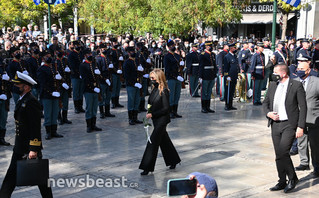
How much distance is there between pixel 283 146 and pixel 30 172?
11.8 ft

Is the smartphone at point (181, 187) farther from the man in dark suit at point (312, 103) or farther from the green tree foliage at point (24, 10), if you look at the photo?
the green tree foliage at point (24, 10)

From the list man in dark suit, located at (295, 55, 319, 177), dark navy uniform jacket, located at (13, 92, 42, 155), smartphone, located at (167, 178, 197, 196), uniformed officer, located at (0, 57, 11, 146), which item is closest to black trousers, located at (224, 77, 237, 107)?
man in dark suit, located at (295, 55, 319, 177)

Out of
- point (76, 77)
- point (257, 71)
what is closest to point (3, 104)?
point (76, 77)

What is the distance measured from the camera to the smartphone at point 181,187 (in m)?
3.04

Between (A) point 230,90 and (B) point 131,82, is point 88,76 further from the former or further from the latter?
(A) point 230,90

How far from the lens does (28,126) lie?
612 centimetres

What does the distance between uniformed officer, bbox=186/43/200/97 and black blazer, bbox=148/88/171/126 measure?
25.1ft

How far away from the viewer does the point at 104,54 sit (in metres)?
13.7

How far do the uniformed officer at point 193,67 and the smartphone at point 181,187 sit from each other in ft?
41.0

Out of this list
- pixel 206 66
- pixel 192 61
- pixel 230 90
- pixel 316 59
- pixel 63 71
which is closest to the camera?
pixel 63 71

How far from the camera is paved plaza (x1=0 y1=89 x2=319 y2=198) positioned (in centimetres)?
727

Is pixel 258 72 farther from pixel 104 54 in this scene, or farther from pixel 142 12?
pixel 142 12

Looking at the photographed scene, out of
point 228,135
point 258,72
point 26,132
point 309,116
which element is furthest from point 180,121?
point 26,132

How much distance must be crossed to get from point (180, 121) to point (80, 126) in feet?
8.48
